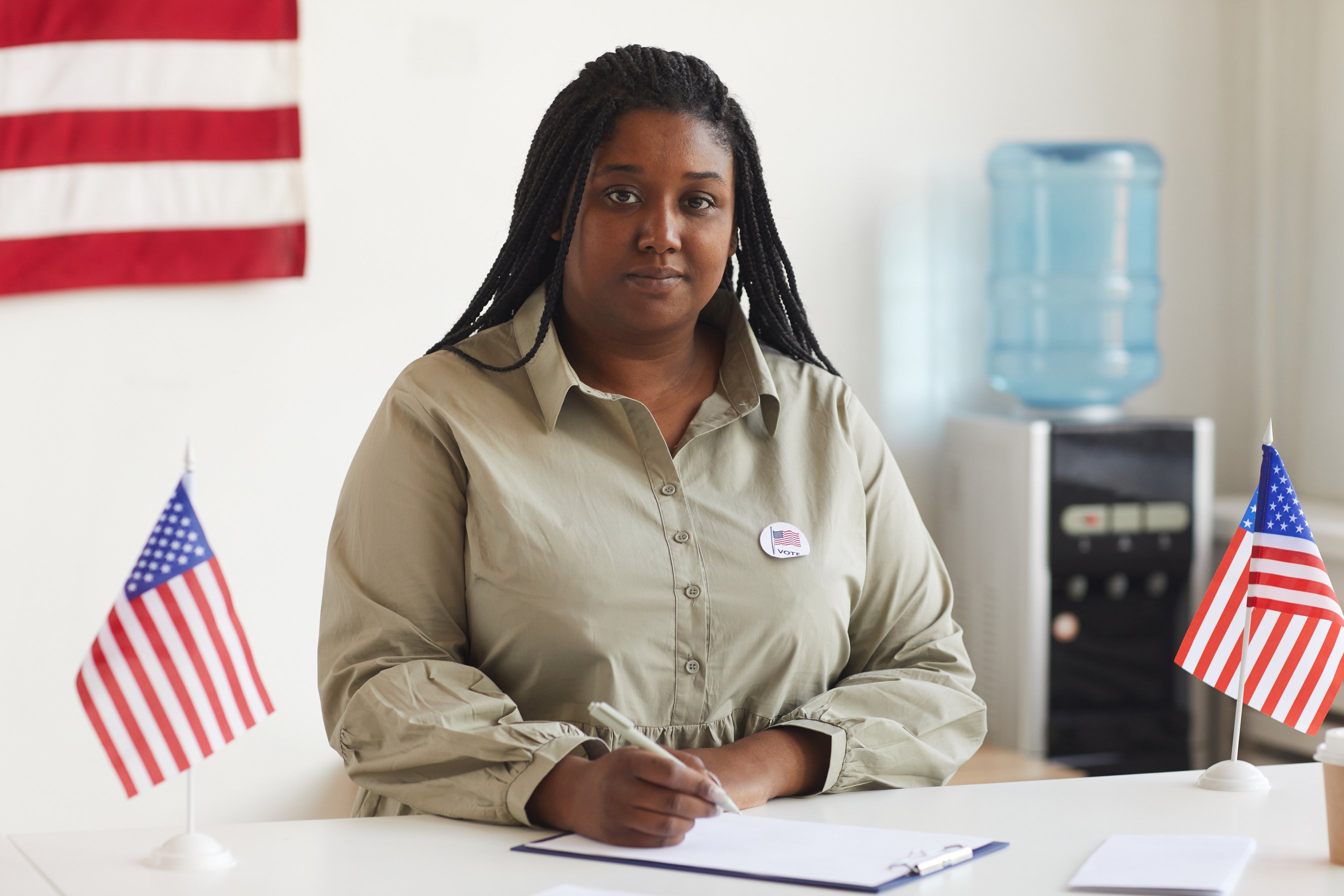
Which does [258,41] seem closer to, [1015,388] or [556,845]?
[1015,388]

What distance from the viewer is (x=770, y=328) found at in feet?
5.83

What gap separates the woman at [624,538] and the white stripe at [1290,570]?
0.33 metres

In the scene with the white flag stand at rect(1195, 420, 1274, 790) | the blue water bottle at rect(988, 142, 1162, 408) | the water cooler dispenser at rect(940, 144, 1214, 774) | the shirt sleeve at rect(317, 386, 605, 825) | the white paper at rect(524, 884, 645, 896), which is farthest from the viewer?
the blue water bottle at rect(988, 142, 1162, 408)

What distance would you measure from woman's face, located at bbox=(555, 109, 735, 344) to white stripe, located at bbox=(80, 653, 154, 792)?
2.09 ft

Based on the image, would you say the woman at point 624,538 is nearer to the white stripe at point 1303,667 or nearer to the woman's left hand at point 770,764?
the woman's left hand at point 770,764

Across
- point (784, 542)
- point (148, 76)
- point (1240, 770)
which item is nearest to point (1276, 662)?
point (1240, 770)

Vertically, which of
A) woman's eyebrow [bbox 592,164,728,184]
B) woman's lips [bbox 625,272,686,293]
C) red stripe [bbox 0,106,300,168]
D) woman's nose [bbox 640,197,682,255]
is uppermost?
red stripe [bbox 0,106,300,168]

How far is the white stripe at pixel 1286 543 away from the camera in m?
1.49

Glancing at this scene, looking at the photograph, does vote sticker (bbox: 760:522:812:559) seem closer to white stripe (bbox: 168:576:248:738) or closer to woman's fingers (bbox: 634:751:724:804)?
woman's fingers (bbox: 634:751:724:804)

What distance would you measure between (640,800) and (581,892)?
12 centimetres

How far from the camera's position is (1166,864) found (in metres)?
1.18

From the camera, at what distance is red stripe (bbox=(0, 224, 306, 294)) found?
2.66m

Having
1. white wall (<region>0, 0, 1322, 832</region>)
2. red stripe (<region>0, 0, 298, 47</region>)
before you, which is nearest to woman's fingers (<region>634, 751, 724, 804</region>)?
white wall (<region>0, 0, 1322, 832</region>)

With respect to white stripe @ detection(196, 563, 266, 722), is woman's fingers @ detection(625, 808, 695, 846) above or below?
below
